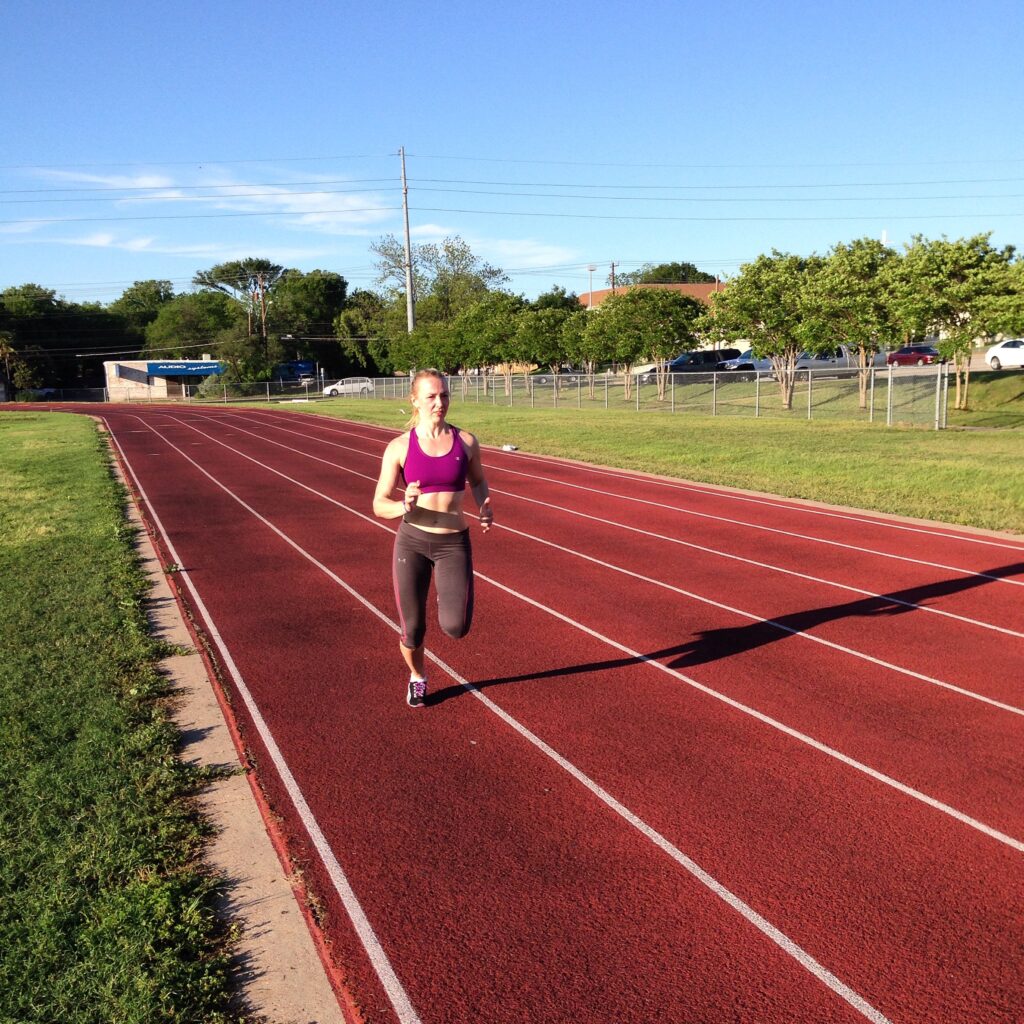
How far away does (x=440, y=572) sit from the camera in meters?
5.51

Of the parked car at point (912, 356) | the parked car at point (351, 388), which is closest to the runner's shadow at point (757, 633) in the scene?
the parked car at point (912, 356)

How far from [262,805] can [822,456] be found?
Result: 1722 centimetres

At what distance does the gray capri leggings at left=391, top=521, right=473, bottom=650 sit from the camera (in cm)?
546

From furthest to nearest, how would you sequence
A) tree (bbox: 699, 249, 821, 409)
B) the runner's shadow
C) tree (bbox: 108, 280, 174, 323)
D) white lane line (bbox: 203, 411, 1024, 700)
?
1. tree (bbox: 108, 280, 174, 323)
2. tree (bbox: 699, 249, 821, 409)
3. the runner's shadow
4. white lane line (bbox: 203, 411, 1024, 700)

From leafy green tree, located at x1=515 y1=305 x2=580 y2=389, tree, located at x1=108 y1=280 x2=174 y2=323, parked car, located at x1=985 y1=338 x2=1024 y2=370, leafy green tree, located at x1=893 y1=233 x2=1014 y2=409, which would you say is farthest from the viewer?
tree, located at x1=108 y1=280 x2=174 y2=323

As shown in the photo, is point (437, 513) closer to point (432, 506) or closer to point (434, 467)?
point (432, 506)

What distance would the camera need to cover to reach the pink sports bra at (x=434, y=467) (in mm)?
5297

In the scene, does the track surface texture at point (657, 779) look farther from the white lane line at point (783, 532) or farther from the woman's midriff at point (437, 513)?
the woman's midriff at point (437, 513)

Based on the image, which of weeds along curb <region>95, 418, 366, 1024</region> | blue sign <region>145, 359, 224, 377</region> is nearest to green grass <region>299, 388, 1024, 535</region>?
weeds along curb <region>95, 418, 366, 1024</region>

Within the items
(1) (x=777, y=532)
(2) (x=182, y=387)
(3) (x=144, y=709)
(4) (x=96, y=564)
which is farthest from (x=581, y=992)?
(2) (x=182, y=387)

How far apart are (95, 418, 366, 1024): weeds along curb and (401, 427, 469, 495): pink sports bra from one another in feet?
5.89

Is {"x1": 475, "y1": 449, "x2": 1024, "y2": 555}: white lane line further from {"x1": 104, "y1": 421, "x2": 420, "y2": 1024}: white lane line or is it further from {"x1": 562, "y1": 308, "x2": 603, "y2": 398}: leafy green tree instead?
{"x1": 562, "y1": 308, "x2": 603, "y2": 398}: leafy green tree

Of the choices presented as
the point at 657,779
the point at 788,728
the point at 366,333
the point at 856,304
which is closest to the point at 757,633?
the point at 788,728

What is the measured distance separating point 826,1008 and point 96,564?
8628 mm
